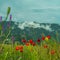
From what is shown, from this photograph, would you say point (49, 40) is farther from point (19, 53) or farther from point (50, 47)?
point (19, 53)

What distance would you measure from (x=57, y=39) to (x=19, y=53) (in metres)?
0.88

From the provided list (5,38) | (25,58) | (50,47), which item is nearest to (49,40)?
(50,47)

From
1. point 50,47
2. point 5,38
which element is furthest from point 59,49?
point 5,38

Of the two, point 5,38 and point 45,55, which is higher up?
point 5,38

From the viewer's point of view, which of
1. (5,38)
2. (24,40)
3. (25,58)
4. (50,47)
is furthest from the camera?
(24,40)

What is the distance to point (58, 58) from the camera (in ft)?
17.4

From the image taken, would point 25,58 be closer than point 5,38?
No

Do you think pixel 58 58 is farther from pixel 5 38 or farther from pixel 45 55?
pixel 5 38

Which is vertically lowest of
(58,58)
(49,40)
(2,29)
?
(58,58)

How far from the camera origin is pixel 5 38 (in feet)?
12.4

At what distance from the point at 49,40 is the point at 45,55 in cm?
34

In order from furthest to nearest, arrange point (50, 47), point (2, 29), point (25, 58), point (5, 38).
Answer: point (50, 47) < point (25, 58) < point (5, 38) < point (2, 29)

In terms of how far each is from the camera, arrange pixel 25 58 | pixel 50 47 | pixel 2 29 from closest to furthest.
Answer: pixel 2 29 → pixel 25 58 → pixel 50 47

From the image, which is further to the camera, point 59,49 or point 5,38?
point 59,49
